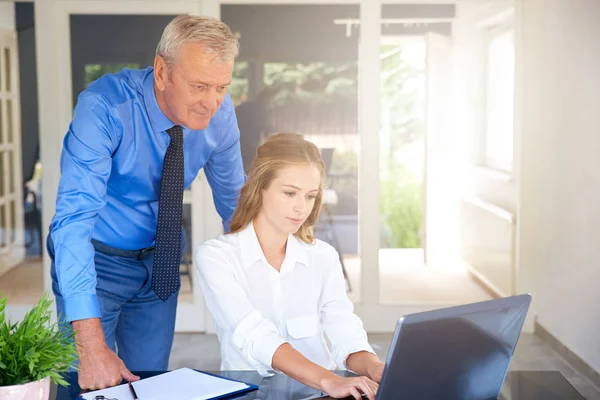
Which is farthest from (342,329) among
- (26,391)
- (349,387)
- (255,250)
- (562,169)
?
(562,169)

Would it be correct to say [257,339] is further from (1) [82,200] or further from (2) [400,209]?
(2) [400,209]

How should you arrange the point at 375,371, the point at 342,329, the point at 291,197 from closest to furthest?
1. the point at 375,371
2. the point at 342,329
3. the point at 291,197

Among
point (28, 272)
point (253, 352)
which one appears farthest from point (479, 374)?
point (28, 272)

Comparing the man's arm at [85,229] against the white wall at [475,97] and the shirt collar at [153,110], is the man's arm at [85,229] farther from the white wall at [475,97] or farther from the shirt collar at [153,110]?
the white wall at [475,97]

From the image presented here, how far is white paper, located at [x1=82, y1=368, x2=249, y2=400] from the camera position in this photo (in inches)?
60.8

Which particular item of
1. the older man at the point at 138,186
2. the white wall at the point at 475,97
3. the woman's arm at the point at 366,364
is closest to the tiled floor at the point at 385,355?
the white wall at the point at 475,97

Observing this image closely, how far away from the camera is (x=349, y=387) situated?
5.12 feet

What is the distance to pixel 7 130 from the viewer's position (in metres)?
4.83

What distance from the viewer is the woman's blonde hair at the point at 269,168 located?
6.95 feet

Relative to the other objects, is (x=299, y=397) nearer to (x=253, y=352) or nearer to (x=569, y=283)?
(x=253, y=352)

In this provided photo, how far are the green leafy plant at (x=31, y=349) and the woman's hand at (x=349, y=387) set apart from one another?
51cm

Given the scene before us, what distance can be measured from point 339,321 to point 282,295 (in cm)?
17

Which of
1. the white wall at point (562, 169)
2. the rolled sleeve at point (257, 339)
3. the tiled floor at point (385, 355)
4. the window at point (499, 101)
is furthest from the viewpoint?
the window at point (499, 101)

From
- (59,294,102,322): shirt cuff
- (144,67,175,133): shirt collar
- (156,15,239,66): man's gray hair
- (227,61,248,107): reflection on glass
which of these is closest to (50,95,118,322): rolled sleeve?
(59,294,102,322): shirt cuff
